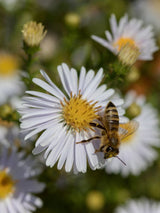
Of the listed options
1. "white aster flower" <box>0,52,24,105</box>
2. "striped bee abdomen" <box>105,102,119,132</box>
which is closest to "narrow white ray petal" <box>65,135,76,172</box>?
"striped bee abdomen" <box>105,102,119,132</box>

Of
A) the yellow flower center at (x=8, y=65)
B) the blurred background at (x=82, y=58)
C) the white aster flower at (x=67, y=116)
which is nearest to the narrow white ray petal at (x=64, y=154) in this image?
the white aster flower at (x=67, y=116)

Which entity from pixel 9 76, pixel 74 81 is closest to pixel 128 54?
pixel 74 81

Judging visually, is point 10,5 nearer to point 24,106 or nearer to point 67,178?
point 67,178

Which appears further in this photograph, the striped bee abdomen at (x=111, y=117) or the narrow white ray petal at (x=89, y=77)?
the narrow white ray petal at (x=89, y=77)

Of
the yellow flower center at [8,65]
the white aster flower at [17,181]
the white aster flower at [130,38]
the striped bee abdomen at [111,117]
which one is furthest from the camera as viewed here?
the yellow flower center at [8,65]

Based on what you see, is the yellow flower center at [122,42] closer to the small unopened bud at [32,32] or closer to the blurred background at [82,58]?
the blurred background at [82,58]

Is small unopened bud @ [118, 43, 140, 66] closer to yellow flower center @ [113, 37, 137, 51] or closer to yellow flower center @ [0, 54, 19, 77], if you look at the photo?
yellow flower center @ [113, 37, 137, 51]

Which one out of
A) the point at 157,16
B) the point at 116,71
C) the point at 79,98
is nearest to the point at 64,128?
the point at 79,98

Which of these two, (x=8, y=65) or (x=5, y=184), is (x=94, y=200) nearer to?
(x=5, y=184)
